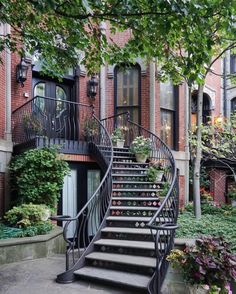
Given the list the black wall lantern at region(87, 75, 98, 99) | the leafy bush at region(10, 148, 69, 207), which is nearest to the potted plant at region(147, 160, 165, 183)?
the leafy bush at region(10, 148, 69, 207)

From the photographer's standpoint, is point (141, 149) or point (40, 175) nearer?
point (40, 175)

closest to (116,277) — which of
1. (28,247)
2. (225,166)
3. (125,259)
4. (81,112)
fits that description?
(125,259)

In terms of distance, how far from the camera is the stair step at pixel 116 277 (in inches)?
207

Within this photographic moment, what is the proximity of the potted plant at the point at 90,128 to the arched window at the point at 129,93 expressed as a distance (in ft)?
4.93

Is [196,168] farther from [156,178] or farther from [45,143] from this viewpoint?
[45,143]

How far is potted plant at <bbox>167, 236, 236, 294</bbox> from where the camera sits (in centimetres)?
466

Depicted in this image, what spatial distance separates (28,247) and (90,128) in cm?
420

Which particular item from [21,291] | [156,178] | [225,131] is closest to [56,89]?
[156,178]

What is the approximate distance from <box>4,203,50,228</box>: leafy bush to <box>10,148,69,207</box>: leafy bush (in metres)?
0.38

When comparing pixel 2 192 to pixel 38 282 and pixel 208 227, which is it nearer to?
pixel 38 282

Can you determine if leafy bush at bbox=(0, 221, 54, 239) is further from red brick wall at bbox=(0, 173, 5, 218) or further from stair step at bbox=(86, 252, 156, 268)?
stair step at bbox=(86, 252, 156, 268)

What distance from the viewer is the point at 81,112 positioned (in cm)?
1076

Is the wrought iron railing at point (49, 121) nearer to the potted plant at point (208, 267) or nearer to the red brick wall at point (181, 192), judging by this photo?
the red brick wall at point (181, 192)

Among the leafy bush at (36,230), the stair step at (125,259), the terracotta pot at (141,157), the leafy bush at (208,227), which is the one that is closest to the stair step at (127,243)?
the stair step at (125,259)
